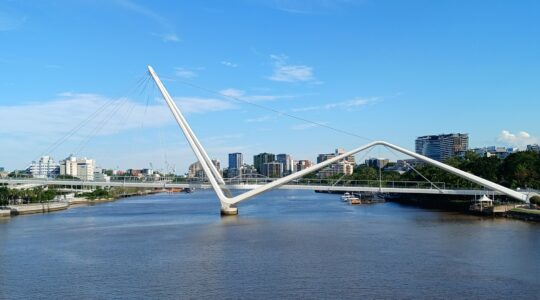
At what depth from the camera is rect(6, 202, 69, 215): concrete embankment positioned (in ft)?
132

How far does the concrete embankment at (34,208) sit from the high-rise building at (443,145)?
103841mm

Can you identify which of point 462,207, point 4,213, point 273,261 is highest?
point 4,213

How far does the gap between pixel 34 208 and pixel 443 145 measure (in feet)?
377

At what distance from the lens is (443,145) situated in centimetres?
14100

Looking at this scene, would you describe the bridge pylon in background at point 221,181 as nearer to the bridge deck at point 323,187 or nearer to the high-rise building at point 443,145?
the bridge deck at point 323,187

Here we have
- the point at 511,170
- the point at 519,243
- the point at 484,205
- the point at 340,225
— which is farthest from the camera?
the point at 511,170

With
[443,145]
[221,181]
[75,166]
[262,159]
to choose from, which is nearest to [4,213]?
[221,181]

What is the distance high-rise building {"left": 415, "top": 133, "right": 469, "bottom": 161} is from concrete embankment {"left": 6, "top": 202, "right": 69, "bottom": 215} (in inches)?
4088

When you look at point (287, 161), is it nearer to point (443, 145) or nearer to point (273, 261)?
point (443, 145)

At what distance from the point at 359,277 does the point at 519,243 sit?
341 inches

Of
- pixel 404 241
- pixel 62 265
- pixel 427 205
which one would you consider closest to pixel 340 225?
pixel 404 241

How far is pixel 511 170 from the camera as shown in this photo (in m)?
43.3

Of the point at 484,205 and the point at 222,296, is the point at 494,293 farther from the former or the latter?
the point at 484,205

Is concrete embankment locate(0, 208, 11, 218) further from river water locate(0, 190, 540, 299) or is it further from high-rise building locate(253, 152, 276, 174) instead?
high-rise building locate(253, 152, 276, 174)
